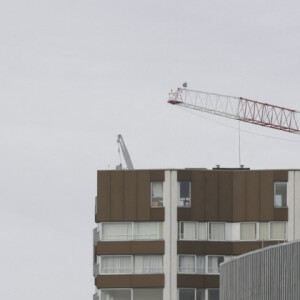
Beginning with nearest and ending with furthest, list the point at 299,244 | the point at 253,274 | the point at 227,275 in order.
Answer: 1. the point at 299,244
2. the point at 253,274
3. the point at 227,275

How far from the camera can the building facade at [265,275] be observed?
125 metres

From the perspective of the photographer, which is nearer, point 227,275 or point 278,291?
point 278,291

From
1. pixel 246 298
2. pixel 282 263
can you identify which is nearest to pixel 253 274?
pixel 246 298

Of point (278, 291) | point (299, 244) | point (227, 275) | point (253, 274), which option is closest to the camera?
point (299, 244)

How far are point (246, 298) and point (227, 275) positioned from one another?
10.5 m

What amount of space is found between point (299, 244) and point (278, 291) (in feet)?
28.7

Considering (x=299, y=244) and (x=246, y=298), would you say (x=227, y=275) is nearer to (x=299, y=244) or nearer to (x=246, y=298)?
(x=246, y=298)

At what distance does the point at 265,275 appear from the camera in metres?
136

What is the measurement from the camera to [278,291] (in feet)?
427

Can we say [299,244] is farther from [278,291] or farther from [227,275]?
[227,275]

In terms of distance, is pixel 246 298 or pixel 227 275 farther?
pixel 227 275

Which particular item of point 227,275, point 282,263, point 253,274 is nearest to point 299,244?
point 282,263

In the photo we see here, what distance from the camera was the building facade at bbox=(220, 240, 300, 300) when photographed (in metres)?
125

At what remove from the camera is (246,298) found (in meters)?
145
